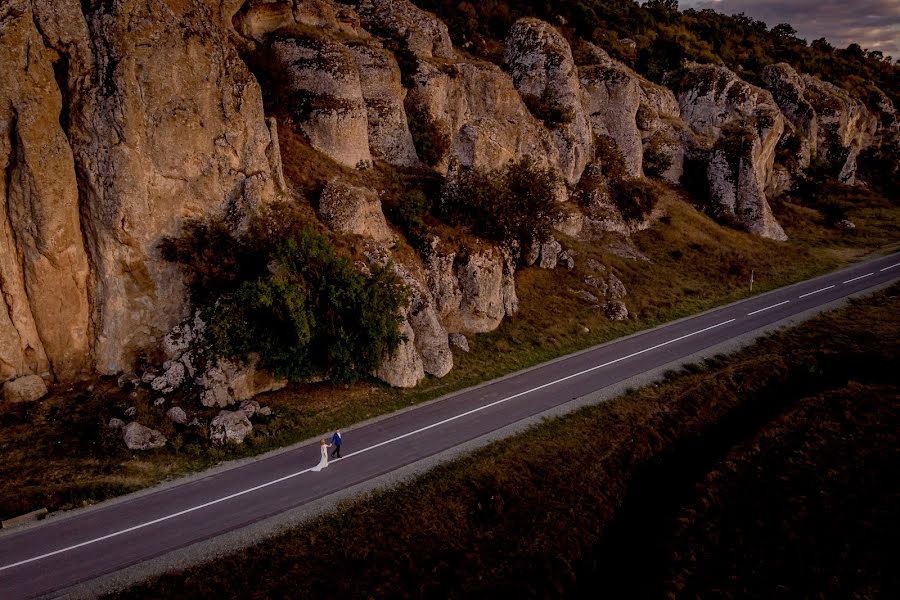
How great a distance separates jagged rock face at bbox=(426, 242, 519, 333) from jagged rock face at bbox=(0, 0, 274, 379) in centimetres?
1137

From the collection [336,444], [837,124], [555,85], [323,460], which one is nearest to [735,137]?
[555,85]

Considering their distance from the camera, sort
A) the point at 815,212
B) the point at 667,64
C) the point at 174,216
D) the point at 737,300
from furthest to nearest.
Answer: the point at 667,64, the point at 815,212, the point at 737,300, the point at 174,216

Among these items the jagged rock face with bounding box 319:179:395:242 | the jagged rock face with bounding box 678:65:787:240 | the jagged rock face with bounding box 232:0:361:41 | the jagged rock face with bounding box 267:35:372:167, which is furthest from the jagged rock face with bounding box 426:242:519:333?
the jagged rock face with bounding box 678:65:787:240

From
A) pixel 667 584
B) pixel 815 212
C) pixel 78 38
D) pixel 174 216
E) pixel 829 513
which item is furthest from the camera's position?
pixel 815 212

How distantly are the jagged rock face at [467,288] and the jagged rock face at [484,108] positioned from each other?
10.7 metres

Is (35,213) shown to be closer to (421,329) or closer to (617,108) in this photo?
(421,329)

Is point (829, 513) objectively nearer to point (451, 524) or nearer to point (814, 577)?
point (814, 577)

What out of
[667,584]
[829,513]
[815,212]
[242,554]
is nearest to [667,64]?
[815,212]

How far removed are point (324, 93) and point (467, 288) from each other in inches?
689

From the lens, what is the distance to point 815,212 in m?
65.9

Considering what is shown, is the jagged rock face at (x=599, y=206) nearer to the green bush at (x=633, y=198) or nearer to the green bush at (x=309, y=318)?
the green bush at (x=633, y=198)

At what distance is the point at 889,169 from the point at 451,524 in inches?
4215

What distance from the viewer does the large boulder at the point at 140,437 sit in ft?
69.3

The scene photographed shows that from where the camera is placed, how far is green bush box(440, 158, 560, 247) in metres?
34.6
